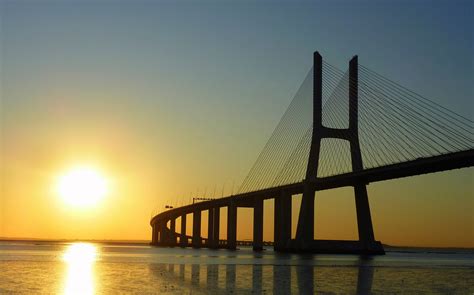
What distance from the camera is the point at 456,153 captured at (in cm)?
4291

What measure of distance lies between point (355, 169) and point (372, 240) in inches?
365

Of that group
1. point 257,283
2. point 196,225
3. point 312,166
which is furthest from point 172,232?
point 257,283

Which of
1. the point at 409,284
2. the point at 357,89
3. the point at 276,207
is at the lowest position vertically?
the point at 409,284

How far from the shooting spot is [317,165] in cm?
5731

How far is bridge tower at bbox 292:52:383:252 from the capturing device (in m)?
57.4

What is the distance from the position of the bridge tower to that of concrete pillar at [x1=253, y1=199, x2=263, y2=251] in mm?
17236

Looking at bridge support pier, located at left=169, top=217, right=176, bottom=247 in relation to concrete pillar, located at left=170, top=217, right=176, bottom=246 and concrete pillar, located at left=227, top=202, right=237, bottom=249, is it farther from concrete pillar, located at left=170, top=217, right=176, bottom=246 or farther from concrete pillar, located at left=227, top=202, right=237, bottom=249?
concrete pillar, located at left=227, top=202, right=237, bottom=249

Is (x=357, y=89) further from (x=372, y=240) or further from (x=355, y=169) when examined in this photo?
(x=372, y=240)

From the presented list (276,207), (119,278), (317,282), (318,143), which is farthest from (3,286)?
(276,207)

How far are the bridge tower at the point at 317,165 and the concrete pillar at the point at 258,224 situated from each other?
17.2 m

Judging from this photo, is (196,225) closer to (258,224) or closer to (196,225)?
(196,225)

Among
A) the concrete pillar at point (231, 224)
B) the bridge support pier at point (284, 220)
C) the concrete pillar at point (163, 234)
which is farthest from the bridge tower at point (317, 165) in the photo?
the concrete pillar at point (163, 234)

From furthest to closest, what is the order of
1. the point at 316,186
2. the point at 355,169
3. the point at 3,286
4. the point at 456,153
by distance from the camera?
the point at 316,186, the point at 355,169, the point at 456,153, the point at 3,286

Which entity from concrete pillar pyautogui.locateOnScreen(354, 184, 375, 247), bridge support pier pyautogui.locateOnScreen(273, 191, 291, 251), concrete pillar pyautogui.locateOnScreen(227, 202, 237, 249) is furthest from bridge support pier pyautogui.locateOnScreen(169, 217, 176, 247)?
concrete pillar pyautogui.locateOnScreen(354, 184, 375, 247)
